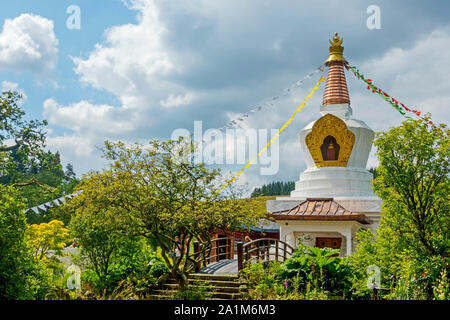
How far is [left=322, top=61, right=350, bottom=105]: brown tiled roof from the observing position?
2642 centimetres

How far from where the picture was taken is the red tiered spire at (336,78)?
26469 mm

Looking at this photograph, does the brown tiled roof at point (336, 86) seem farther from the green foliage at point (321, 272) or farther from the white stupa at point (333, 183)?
the green foliage at point (321, 272)

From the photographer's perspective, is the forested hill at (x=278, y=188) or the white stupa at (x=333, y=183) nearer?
the white stupa at (x=333, y=183)

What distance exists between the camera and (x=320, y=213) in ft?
61.5

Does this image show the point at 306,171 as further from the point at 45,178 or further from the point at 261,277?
the point at 45,178

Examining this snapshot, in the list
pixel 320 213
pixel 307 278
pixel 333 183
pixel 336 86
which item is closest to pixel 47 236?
Result: pixel 307 278

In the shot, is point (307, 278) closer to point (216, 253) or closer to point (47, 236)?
point (216, 253)

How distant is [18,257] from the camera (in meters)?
8.98

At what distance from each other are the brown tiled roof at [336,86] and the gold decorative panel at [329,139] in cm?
241

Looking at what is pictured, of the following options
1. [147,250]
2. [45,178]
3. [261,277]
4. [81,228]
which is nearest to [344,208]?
[261,277]

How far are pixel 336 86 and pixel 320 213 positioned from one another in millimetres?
10800

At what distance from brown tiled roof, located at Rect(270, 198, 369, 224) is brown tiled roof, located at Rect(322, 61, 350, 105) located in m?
8.34

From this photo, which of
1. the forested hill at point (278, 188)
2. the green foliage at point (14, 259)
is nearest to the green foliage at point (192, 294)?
the green foliage at point (14, 259)
